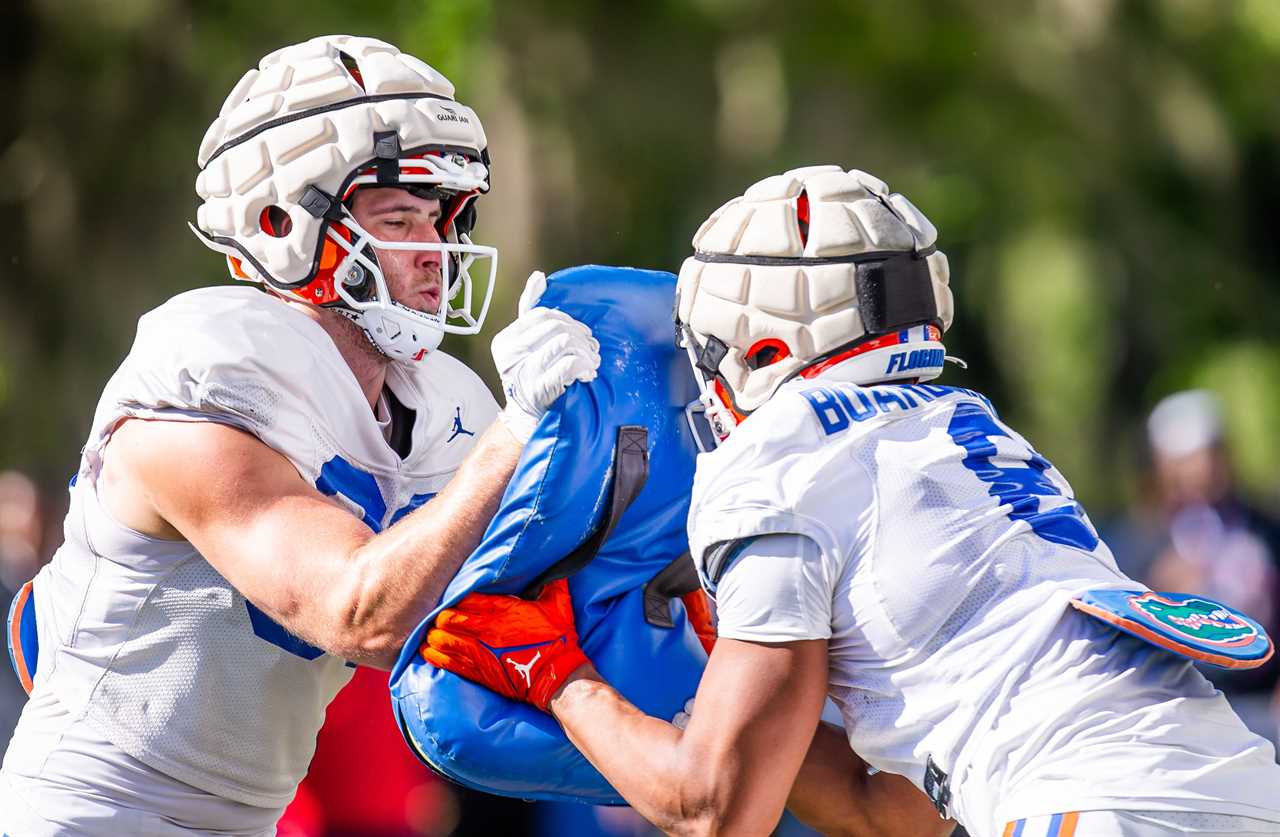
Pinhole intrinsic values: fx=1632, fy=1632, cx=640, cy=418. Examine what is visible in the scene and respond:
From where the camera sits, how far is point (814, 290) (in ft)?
8.66

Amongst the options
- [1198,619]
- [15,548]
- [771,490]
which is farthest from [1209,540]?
[15,548]

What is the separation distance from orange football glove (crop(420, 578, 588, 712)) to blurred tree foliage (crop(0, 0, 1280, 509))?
21.1ft

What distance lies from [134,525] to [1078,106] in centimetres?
913

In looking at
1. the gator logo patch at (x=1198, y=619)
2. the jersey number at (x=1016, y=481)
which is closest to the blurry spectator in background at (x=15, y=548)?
the jersey number at (x=1016, y=481)

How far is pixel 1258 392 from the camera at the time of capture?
11.0 metres

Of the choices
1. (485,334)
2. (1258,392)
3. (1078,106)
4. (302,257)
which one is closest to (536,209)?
(485,334)

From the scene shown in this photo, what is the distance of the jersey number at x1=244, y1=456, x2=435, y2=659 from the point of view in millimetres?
3072

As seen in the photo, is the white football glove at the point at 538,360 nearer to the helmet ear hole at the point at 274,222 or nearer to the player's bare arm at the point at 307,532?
the player's bare arm at the point at 307,532

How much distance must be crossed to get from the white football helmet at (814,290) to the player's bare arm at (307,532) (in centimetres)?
44

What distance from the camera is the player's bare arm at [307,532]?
2.80 metres

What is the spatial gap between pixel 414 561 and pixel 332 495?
1.13 ft

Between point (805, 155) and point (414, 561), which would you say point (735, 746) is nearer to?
point (414, 561)

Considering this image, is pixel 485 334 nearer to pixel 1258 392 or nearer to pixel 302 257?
pixel 1258 392

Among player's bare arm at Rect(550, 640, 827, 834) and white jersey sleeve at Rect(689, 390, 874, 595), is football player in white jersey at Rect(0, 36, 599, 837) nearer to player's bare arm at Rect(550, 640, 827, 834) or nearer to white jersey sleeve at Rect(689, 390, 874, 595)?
white jersey sleeve at Rect(689, 390, 874, 595)
